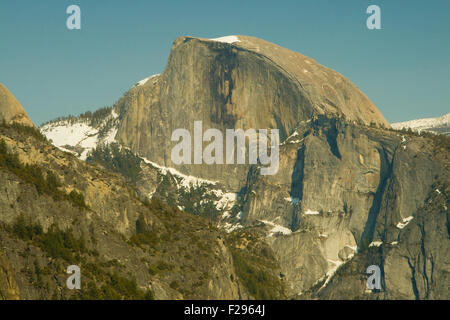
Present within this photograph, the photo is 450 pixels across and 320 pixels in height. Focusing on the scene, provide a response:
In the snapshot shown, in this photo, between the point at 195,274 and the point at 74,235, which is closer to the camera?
the point at 74,235

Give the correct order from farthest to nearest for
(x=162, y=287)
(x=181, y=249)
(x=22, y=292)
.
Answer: (x=181, y=249) < (x=162, y=287) < (x=22, y=292)

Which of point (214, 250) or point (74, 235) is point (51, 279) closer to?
point (74, 235)

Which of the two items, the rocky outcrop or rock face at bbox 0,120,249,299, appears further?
rock face at bbox 0,120,249,299

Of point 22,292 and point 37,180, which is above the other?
point 37,180

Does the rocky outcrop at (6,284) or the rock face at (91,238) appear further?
the rock face at (91,238)

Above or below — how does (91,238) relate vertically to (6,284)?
above

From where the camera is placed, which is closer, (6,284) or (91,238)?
(6,284)
